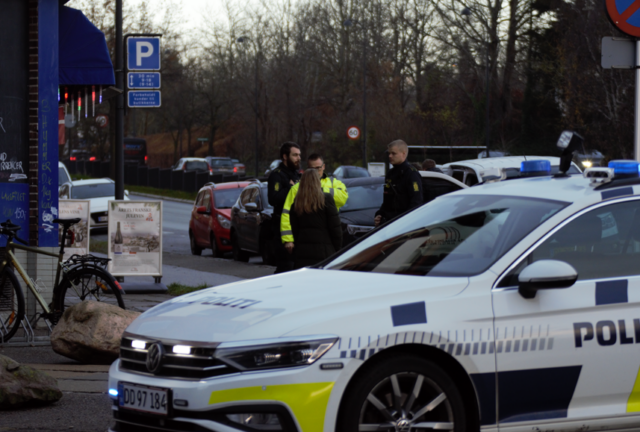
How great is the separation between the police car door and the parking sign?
31.8ft

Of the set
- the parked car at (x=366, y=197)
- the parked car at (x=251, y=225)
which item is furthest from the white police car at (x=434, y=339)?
the parked car at (x=251, y=225)

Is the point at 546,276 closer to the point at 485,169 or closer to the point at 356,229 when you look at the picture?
the point at 356,229

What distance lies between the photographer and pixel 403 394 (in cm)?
403

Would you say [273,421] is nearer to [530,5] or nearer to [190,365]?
[190,365]

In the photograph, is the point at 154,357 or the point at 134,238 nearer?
the point at 154,357

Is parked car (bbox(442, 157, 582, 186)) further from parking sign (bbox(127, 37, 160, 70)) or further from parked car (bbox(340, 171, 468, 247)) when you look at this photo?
parking sign (bbox(127, 37, 160, 70))

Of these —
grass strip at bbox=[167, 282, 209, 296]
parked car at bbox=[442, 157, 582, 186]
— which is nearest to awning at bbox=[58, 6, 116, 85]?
grass strip at bbox=[167, 282, 209, 296]

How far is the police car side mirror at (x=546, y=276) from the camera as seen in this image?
4.16m

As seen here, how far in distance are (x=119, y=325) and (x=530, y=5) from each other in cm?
4735

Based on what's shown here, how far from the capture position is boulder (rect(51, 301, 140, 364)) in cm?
734

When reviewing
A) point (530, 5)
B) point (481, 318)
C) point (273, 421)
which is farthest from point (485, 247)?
point (530, 5)

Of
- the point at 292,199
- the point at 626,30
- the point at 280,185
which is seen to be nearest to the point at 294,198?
the point at 292,199

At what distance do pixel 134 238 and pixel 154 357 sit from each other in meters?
9.17

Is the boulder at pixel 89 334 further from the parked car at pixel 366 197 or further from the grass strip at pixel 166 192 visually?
the grass strip at pixel 166 192
